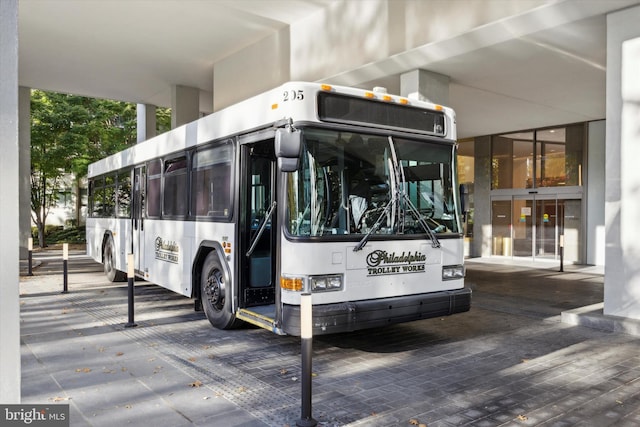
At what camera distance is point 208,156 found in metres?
7.60

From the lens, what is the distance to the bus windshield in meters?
5.41

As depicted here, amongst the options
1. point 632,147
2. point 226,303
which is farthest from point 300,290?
point 632,147

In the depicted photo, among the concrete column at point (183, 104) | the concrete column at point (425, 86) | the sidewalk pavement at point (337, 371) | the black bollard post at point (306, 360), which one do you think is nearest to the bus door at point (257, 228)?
the sidewalk pavement at point (337, 371)

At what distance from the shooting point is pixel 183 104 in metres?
18.5

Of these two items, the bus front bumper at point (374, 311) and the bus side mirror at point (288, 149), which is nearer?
the bus side mirror at point (288, 149)

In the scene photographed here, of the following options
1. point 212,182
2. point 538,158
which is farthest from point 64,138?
point 538,158

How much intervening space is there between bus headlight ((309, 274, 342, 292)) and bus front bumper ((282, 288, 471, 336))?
18 cm

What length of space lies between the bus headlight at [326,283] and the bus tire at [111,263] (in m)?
8.19

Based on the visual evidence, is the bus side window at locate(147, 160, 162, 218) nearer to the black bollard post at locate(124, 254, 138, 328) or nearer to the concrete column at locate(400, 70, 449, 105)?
the black bollard post at locate(124, 254, 138, 328)

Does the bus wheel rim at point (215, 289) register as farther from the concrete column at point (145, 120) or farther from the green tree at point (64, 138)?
the green tree at point (64, 138)

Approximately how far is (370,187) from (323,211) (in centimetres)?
67

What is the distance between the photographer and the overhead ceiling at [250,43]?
9734 mm

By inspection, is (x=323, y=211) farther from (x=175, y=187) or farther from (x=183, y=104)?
(x=183, y=104)

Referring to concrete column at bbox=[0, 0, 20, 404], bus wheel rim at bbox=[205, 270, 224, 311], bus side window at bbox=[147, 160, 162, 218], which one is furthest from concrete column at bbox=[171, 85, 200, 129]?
concrete column at bbox=[0, 0, 20, 404]
